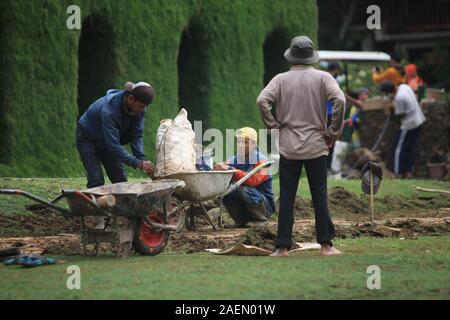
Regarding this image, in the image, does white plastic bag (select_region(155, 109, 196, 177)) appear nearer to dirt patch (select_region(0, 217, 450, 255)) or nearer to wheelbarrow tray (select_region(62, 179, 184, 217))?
dirt patch (select_region(0, 217, 450, 255))

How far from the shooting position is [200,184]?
45.3 feet

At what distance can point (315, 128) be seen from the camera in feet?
38.2

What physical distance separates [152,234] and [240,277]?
7.33 feet

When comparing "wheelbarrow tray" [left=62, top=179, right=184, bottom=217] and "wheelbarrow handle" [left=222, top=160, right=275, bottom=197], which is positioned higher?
"wheelbarrow tray" [left=62, top=179, right=184, bottom=217]

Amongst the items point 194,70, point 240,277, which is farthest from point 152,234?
point 194,70

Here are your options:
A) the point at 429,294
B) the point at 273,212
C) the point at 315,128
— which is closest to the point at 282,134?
the point at 315,128

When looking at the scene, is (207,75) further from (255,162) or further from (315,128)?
(315,128)

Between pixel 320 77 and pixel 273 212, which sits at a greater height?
pixel 320 77

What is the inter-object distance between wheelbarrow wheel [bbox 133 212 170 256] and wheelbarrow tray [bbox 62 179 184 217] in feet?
0.50

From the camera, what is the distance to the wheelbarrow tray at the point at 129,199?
11.3 meters

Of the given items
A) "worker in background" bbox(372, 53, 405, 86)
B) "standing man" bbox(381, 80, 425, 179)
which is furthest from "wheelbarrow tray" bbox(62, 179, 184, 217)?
"worker in background" bbox(372, 53, 405, 86)

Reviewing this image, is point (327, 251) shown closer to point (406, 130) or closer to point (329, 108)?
point (329, 108)

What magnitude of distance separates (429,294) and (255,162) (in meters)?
6.27

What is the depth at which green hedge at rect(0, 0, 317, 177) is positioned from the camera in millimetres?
17672
